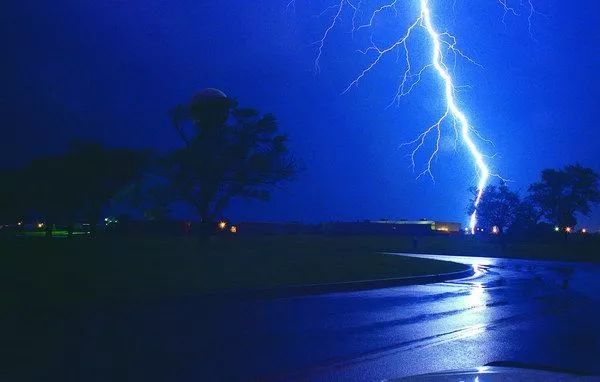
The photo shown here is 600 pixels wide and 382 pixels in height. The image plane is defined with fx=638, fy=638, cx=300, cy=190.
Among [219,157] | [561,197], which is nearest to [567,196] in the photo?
[561,197]

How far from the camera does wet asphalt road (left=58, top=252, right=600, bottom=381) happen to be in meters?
7.27

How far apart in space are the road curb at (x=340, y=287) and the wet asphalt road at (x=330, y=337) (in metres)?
0.69

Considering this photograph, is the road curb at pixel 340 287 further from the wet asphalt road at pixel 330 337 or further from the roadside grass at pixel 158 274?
the wet asphalt road at pixel 330 337

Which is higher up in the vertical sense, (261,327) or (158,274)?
(158,274)

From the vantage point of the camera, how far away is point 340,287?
16.8 m

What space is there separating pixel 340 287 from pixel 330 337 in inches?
295

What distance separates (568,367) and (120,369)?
201 inches

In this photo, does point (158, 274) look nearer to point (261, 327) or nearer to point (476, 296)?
point (261, 327)

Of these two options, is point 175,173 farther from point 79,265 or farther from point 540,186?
point 540,186

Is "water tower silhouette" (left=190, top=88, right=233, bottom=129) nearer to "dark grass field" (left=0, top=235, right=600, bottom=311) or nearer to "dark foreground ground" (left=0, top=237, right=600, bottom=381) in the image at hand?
"dark grass field" (left=0, top=235, right=600, bottom=311)

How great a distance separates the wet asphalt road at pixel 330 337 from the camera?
7.27m

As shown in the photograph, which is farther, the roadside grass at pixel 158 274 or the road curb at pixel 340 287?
the road curb at pixel 340 287

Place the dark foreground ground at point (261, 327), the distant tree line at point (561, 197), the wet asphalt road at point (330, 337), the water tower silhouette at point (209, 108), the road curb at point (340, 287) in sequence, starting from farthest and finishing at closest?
1. the distant tree line at point (561, 197)
2. the water tower silhouette at point (209, 108)
3. the road curb at point (340, 287)
4. the dark foreground ground at point (261, 327)
5. the wet asphalt road at point (330, 337)

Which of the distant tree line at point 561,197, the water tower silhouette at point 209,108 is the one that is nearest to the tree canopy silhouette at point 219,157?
the water tower silhouette at point 209,108
